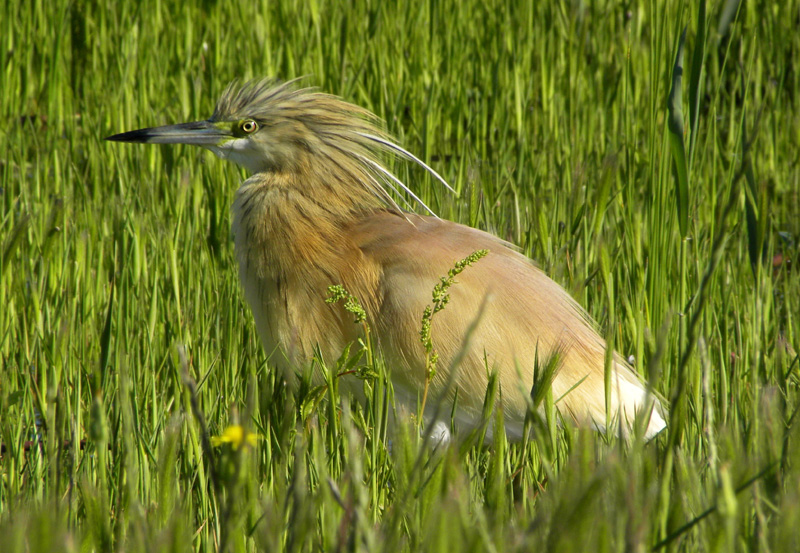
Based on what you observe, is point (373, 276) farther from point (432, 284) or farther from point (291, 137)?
point (291, 137)

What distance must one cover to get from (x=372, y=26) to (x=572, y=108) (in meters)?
0.94

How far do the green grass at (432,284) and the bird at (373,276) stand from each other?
13 cm

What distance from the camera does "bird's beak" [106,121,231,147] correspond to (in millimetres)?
2670

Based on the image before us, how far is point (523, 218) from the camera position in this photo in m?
3.07

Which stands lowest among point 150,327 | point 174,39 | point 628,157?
point 150,327

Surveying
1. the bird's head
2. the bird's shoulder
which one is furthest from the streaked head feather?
the bird's shoulder

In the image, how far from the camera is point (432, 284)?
220 cm

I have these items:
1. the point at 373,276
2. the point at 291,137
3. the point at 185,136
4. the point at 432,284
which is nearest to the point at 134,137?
the point at 185,136

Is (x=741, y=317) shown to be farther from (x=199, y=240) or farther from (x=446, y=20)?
(x=446, y=20)

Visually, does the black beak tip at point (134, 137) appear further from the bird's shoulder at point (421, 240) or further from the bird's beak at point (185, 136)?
the bird's shoulder at point (421, 240)

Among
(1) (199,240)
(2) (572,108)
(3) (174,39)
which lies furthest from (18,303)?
(2) (572,108)

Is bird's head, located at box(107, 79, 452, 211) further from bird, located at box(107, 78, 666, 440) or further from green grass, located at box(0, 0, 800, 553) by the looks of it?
green grass, located at box(0, 0, 800, 553)

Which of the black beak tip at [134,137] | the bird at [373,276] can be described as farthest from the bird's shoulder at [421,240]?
the black beak tip at [134,137]

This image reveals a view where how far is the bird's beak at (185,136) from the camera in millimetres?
2670
